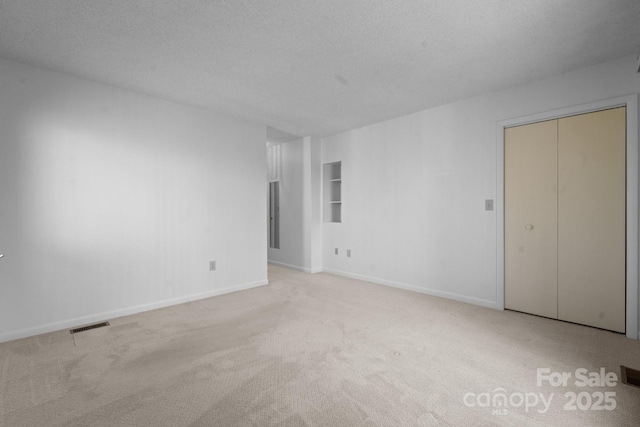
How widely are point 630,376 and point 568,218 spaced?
57.7 inches

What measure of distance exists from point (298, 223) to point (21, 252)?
12.3 ft

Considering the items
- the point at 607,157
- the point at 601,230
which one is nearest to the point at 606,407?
the point at 601,230

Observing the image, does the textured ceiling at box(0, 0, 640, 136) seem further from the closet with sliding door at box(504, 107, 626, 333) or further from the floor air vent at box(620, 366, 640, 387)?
the floor air vent at box(620, 366, 640, 387)

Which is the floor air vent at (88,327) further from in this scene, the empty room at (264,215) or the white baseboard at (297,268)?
the white baseboard at (297,268)

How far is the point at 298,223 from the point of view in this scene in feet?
18.6

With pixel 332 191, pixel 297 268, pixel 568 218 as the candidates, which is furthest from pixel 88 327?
pixel 568 218

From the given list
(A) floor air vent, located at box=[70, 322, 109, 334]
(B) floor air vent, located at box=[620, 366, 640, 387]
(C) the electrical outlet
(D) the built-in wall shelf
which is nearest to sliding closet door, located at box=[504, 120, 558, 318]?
(C) the electrical outlet

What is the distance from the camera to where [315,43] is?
93.7 inches

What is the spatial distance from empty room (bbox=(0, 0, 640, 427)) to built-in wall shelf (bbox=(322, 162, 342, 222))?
1158 mm

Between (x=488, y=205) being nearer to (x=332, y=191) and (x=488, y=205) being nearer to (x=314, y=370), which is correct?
(x=314, y=370)

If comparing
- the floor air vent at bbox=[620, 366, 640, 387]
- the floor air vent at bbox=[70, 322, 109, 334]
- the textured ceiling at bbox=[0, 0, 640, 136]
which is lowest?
the floor air vent at bbox=[620, 366, 640, 387]

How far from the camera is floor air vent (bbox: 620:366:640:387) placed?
Result: 1935mm

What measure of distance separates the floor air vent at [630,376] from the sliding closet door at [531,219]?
1002 mm

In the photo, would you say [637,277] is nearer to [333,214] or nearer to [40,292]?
[333,214]
